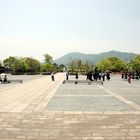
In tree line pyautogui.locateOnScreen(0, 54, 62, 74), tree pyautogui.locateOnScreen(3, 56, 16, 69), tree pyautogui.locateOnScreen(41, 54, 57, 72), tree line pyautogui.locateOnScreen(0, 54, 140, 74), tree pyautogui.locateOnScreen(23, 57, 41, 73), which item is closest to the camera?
tree line pyautogui.locateOnScreen(0, 54, 140, 74)

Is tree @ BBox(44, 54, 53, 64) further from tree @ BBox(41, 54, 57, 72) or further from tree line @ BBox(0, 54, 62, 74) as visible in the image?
tree line @ BBox(0, 54, 62, 74)

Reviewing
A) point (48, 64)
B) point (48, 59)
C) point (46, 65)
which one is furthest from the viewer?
point (48, 59)

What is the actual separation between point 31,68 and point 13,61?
475 inches

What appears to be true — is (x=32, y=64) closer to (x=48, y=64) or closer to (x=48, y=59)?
(x=48, y=64)

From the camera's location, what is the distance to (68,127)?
29.2 ft

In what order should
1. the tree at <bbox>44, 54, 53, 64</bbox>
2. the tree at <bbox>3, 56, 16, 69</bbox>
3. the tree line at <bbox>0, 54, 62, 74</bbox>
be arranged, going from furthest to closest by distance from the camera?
the tree at <bbox>44, 54, 53, 64</bbox> → the tree at <bbox>3, 56, 16, 69</bbox> → the tree line at <bbox>0, 54, 62, 74</bbox>

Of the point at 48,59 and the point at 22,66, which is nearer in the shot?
the point at 22,66

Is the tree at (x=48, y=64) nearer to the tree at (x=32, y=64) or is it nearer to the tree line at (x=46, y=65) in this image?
the tree line at (x=46, y=65)

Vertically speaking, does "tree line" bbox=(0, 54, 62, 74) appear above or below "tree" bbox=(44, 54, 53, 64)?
below

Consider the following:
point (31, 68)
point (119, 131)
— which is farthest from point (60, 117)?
point (31, 68)

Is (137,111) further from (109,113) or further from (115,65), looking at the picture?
(115,65)

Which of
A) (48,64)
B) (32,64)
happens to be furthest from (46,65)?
(32,64)

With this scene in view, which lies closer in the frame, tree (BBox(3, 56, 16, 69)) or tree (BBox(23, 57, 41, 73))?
tree (BBox(3, 56, 16, 69))

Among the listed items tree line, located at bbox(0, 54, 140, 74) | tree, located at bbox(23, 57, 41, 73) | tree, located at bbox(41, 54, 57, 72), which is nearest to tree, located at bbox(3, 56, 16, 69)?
tree line, located at bbox(0, 54, 140, 74)
